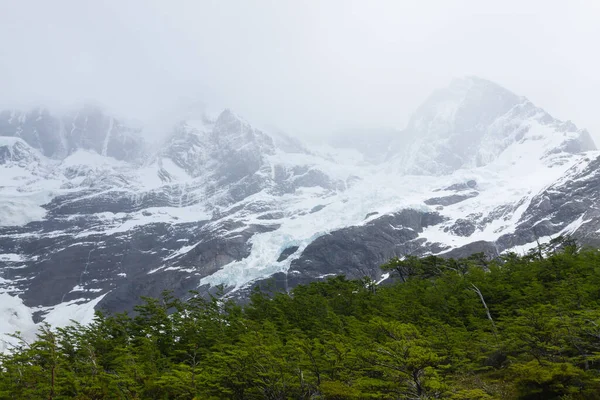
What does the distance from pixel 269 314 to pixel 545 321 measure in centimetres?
3014

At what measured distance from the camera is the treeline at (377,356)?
18.7 m

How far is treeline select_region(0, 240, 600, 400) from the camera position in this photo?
18688 millimetres

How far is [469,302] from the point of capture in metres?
38.5

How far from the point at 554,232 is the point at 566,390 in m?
192

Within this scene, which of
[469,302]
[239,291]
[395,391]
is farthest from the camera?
[239,291]

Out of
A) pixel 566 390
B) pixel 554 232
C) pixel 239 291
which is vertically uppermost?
pixel 566 390

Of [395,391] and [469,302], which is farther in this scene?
[469,302]

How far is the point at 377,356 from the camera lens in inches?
687

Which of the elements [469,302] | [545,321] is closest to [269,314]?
[469,302]

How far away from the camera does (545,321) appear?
72.9 ft

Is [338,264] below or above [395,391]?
below

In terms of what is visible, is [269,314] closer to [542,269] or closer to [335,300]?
[335,300]

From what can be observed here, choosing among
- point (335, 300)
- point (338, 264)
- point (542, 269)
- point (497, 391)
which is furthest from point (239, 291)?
point (497, 391)

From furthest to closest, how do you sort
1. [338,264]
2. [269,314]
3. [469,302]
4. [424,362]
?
[338,264] → [269,314] → [469,302] → [424,362]
